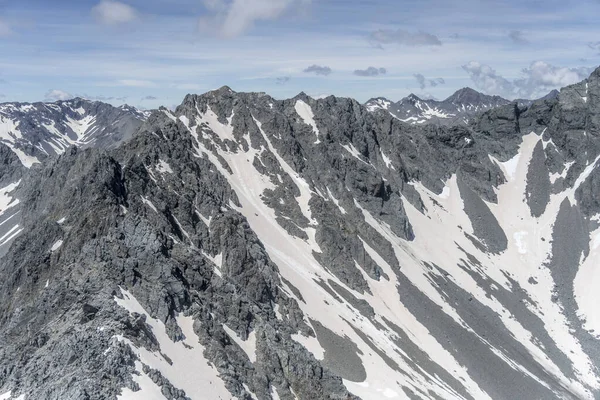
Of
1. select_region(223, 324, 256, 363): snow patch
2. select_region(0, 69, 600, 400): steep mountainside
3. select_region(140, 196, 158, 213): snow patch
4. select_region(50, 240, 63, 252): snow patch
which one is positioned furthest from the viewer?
select_region(140, 196, 158, 213): snow patch

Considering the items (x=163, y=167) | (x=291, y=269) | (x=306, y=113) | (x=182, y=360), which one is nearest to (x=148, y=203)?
(x=163, y=167)

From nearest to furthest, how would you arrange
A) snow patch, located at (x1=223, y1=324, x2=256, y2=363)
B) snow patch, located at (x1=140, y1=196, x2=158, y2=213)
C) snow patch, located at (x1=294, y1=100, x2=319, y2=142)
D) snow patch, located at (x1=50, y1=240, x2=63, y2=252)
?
snow patch, located at (x1=223, y1=324, x2=256, y2=363) < snow patch, located at (x1=50, y1=240, x2=63, y2=252) < snow patch, located at (x1=140, y1=196, x2=158, y2=213) < snow patch, located at (x1=294, y1=100, x2=319, y2=142)

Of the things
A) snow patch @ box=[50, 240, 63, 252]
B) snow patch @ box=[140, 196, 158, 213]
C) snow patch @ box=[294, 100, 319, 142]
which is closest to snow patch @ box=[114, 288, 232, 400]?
snow patch @ box=[50, 240, 63, 252]

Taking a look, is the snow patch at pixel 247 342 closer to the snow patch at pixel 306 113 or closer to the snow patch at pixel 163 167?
the snow patch at pixel 163 167

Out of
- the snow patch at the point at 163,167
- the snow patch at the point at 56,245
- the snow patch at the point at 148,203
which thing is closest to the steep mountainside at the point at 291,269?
the snow patch at the point at 163,167

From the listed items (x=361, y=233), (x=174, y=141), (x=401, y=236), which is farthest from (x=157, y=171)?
(x=401, y=236)

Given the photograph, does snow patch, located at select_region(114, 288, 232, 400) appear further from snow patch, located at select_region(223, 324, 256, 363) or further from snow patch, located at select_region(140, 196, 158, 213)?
snow patch, located at select_region(140, 196, 158, 213)

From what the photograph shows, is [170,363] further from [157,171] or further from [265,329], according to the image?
[157,171]

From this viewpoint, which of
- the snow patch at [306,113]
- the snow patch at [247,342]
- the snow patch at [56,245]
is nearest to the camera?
the snow patch at [247,342]

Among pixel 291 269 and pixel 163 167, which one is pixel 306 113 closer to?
pixel 163 167
